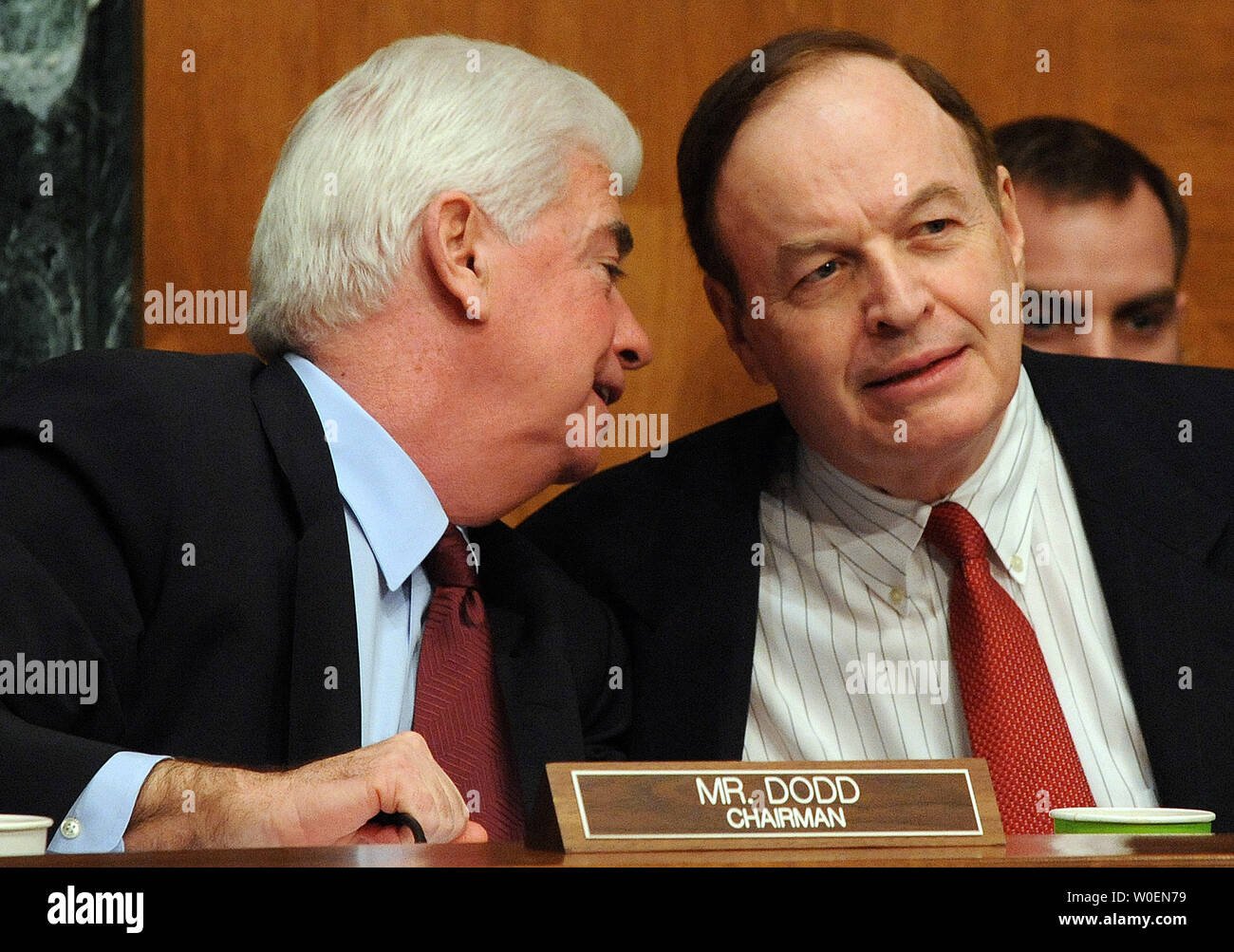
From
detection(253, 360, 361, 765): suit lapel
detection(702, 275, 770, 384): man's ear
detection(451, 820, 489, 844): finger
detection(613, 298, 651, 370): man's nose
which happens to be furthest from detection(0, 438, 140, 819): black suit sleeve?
detection(702, 275, 770, 384): man's ear

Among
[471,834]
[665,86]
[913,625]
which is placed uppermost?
[665,86]

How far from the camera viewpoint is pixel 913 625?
63.5 inches

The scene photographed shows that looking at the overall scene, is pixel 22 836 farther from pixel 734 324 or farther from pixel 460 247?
pixel 734 324

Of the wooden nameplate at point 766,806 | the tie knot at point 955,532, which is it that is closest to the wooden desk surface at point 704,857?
the wooden nameplate at point 766,806

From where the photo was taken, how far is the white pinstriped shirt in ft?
5.13

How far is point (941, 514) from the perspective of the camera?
1619 mm

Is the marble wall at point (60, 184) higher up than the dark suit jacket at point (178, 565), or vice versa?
the marble wall at point (60, 184)

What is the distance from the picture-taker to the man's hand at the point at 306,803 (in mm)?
1101

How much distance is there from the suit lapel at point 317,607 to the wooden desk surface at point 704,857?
0.46 metres

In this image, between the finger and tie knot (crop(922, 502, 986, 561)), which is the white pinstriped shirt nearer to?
tie knot (crop(922, 502, 986, 561))

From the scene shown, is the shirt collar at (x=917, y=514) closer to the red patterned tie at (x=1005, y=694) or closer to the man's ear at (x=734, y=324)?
the red patterned tie at (x=1005, y=694)

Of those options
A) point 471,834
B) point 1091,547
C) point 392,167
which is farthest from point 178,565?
point 1091,547

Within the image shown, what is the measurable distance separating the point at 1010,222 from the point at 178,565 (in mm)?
988
